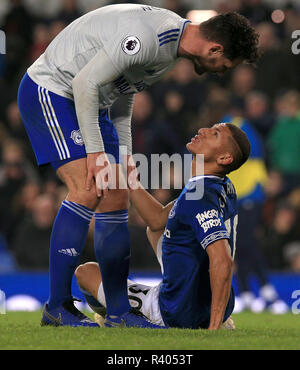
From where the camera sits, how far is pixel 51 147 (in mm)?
4758

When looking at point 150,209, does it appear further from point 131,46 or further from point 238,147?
point 131,46

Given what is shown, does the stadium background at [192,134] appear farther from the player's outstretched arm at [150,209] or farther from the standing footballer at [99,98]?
the standing footballer at [99,98]

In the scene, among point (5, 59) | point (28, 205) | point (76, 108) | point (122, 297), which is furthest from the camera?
point (5, 59)

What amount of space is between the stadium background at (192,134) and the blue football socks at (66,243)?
3.83 metres

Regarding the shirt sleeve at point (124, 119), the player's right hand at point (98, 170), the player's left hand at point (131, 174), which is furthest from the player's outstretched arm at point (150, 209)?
the player's right hand at point (98, 170)

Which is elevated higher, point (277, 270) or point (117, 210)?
point (117, 210)

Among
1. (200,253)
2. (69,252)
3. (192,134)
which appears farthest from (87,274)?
(192,134)

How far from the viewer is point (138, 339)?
4.14m

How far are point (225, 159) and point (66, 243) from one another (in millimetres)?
1069

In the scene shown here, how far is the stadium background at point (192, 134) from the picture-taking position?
28.2 ft

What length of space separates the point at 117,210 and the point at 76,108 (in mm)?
697

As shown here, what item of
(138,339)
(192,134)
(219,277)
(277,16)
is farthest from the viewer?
(277,16)
